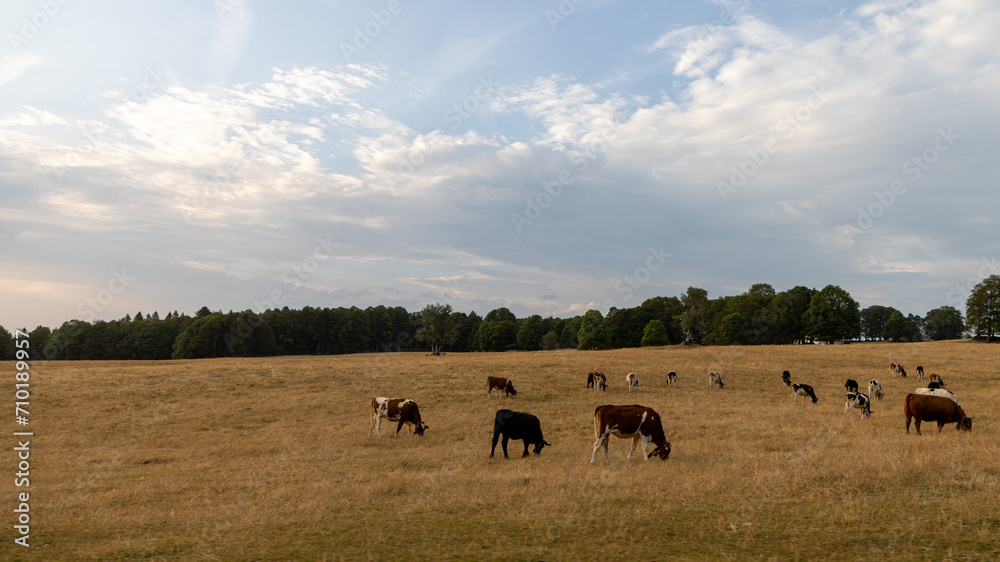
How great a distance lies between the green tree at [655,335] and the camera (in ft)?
306

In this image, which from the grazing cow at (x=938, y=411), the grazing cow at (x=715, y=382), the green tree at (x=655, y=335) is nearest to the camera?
the grazing cow at (x=938, y=411)

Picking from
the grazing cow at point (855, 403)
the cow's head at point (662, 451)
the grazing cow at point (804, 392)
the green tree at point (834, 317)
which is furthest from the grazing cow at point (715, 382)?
the green tree at point (834, 317)

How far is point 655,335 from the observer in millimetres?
93500

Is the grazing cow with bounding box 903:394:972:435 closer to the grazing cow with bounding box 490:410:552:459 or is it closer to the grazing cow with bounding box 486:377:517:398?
the grazing cow with bounding box 490:410:552:459

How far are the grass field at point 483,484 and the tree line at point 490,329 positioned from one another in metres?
53.0

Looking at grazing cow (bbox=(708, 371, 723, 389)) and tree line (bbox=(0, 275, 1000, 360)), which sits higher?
tree line (bbox=(0, 275, 1000, 360))

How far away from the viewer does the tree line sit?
82062 millimetres

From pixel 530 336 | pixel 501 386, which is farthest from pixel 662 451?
pixel 530 336

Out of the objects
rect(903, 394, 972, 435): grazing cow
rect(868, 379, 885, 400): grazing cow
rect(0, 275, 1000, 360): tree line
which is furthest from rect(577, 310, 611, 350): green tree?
rect(903, 394, 972, 435): grazing cow

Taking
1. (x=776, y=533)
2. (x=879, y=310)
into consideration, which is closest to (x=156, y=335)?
(x=776, y=533)

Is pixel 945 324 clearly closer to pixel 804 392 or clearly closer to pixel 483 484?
pixel 804 392

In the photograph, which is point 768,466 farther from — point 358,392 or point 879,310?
point 879,310

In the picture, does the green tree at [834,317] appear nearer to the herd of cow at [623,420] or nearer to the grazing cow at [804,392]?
the grazing cow at [804,392]

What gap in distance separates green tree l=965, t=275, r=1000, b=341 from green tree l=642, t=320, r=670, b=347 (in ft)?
134
